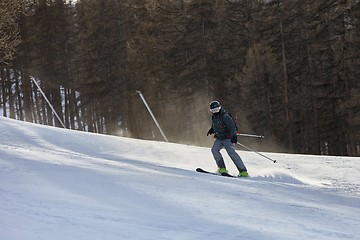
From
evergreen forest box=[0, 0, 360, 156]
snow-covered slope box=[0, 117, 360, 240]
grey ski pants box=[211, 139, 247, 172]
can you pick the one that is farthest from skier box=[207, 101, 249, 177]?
evergreen forest box=[0, 0, 360, 156]

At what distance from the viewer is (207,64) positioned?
30.6 meters

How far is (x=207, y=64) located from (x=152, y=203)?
24713 mm

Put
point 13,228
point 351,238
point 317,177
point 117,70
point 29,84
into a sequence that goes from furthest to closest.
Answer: point 29,84
point 117,70
point 317,177
point 351,238
point 13,228

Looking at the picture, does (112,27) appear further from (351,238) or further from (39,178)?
(351,238)

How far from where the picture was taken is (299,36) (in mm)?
28281

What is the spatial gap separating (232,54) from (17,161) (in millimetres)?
23147

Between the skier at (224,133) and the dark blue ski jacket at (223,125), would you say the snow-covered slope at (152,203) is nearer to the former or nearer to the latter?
the skier at (224,133)

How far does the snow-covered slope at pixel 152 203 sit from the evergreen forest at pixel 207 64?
14600mm

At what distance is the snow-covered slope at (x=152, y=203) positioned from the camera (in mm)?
5094

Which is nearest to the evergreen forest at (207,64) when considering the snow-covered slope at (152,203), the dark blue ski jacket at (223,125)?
the dark blue ski jacket at (223,125)

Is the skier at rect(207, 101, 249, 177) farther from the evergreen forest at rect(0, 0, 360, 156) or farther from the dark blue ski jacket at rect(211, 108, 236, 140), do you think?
the evergreen forest at rect(0, 0, 360, 156)

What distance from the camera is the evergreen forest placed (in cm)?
2698

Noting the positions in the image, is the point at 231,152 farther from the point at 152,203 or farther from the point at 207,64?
the point at 207,64

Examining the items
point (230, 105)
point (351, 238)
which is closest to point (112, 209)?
point (351, 238)
